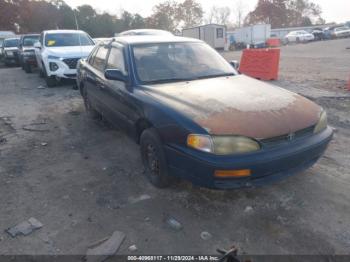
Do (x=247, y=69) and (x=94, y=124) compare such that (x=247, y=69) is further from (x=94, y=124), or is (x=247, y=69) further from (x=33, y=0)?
(x=33, y=0)

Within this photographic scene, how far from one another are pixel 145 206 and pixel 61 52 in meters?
7.88

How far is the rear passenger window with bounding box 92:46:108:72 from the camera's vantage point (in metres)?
4.85

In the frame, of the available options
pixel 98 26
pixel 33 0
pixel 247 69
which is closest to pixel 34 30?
pixel 33 0

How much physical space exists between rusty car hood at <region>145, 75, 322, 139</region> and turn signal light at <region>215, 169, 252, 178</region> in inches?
12.9

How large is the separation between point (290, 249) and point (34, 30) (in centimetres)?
4362

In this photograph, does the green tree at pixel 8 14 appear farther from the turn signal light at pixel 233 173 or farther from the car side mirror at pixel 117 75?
the turn signal light at pixel 233 173

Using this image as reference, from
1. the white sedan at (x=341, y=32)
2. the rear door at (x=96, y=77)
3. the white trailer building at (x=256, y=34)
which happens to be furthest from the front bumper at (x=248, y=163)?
the white sedan at (x=341, y=32)

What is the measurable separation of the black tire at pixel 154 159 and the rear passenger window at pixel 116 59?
1.07m

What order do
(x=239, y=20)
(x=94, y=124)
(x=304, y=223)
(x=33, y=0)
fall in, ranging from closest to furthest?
(x=304, y=223) → (x=94, y=124) → (x=33, y=0) → (x=239, y=20)

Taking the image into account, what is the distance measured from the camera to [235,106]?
3.03 meters

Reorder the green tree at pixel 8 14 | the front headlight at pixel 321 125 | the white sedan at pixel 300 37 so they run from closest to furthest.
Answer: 1. the front headlight at pixel 321 125
2. the green tree at pixel 8 14
3. the white sedan at pixel 300 37

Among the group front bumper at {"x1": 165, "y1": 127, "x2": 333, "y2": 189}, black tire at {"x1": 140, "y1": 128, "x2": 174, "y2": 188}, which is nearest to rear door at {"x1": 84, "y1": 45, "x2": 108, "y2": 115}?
black tire at {"x1": 140, "y1": 128, "x2": 174, "y2": 188}

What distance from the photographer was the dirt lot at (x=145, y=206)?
2.67 metres

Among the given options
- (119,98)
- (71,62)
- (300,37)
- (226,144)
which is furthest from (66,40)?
(300,37)
